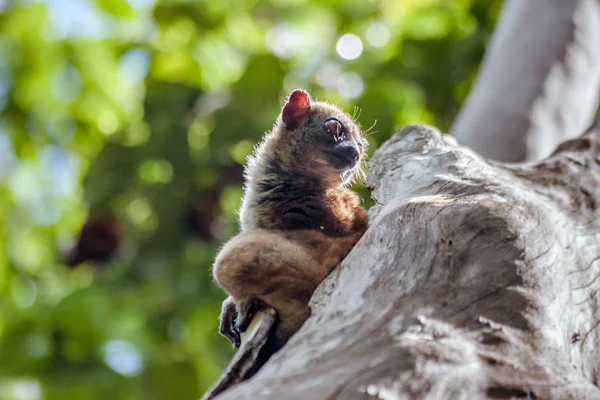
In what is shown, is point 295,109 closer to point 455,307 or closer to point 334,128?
point 334,128

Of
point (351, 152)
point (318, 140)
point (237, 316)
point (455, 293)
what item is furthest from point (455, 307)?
point (318, 140)

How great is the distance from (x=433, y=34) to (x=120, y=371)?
280cm

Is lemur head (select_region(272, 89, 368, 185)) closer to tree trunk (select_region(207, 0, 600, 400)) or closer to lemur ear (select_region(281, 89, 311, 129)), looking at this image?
lemur ear (select_region(281, 89, 311, 129))

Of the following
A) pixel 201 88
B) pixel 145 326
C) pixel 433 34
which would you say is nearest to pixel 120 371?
pixel 145 326

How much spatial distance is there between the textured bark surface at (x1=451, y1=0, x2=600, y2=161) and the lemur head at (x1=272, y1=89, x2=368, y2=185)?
1.09 m

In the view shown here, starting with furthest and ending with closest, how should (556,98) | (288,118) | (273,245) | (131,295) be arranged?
1. (131,295)
2. (556,98)
3. (288,118)
4. (273,245)

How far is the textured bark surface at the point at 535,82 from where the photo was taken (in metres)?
3.94

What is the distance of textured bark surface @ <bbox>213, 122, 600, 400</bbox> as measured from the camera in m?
1.54

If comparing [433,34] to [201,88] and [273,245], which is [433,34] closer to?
[201,88]

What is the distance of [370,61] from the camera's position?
198 inches

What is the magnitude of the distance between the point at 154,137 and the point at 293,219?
2.51 metres

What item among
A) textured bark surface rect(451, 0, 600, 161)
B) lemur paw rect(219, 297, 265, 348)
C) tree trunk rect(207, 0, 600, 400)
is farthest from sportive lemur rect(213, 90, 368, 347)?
textured bark surface rect(451, 0, 600, 161)

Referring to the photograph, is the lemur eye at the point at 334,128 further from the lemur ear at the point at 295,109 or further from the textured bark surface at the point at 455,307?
the textured bark surface at the point at 455,307

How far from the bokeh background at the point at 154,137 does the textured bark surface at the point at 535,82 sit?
479 millimetres
